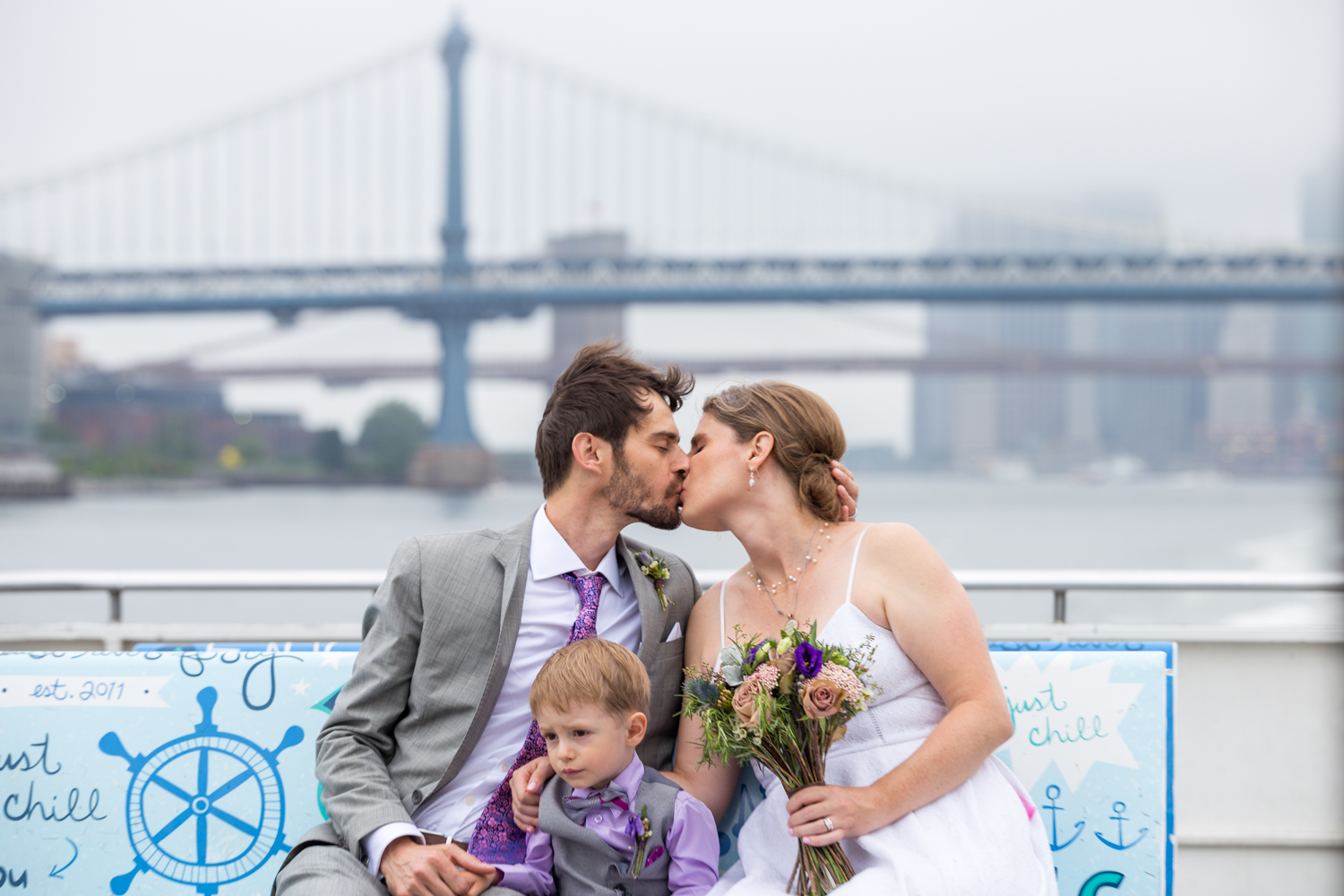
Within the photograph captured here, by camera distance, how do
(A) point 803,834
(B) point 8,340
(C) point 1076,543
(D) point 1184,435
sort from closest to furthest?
(A) point 803,834, (B) point 8,340, (D) point 1184,435, (C) point 1076,543

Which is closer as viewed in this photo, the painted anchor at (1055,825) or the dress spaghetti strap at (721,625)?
the dress spaghetti strap at (721,625)

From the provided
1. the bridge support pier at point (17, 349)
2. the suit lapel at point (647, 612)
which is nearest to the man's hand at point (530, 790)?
the suit lapel at point (647, 612)

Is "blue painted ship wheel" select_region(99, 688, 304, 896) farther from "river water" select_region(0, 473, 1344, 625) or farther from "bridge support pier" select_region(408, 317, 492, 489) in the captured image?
"bridge support pier" select_region(408, 317, 492, 489)

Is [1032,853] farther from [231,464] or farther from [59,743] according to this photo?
[231,464]

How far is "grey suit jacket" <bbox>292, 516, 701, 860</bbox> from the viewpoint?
1434mm

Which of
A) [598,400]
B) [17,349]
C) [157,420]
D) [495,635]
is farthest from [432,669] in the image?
[157,420]

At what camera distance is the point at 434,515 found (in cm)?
2222

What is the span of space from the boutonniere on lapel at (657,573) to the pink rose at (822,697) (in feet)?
1.43

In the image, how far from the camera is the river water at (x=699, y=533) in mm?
21453

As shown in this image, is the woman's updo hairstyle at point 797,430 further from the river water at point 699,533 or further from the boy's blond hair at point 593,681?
the river water at point 699,533

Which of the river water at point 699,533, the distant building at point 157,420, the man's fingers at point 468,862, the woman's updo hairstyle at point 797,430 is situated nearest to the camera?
the man's fingers at point 468,862

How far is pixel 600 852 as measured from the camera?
4.42 ft

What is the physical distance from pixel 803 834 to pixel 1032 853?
0.31 meters

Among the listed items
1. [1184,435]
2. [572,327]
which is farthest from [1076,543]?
[572,327]
